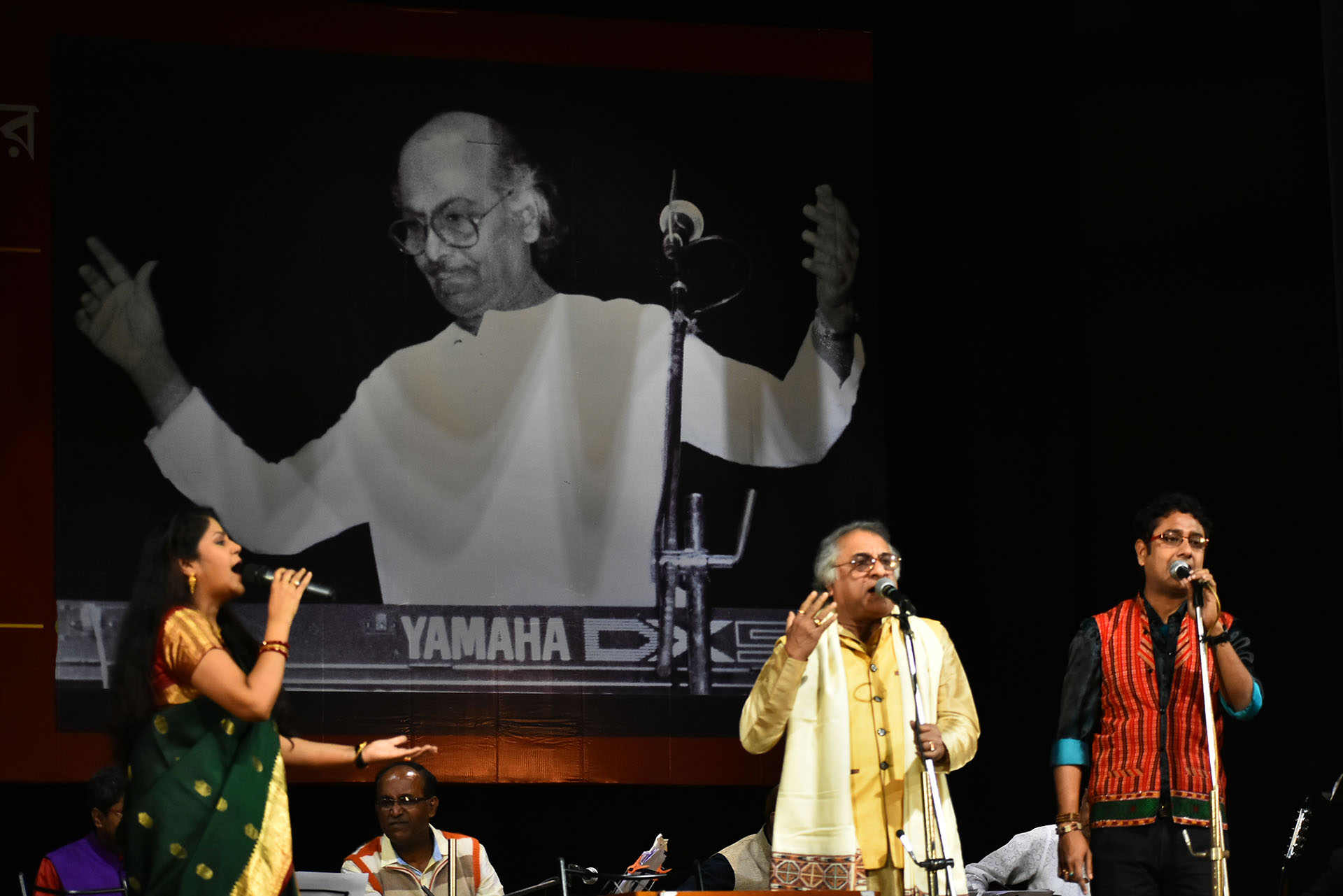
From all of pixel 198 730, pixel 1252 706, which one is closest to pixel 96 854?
pixel 198 730

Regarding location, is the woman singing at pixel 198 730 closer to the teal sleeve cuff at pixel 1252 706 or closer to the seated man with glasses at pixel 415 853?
the seated man with glasses at pixel 415 853

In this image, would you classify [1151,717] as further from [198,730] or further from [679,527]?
[198,730]

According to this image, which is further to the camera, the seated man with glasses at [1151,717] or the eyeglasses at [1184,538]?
the eyeglasses at [1184,538]

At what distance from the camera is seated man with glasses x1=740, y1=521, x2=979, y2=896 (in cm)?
358

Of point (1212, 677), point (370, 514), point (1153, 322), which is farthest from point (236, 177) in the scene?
point (1212, 677)

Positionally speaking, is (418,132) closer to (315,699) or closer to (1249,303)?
(315,699)

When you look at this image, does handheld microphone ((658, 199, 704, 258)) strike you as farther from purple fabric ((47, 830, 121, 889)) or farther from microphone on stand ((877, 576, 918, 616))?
purple fabric ((47, 830, 121, 889))

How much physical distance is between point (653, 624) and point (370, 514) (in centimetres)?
107

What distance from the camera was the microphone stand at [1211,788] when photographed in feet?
11.5

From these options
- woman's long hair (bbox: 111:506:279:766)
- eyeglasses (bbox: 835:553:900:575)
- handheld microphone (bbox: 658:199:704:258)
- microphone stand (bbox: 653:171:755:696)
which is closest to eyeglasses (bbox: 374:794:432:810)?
microphone stand (bbox: 653:171:755:696)

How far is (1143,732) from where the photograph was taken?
3.85 metres

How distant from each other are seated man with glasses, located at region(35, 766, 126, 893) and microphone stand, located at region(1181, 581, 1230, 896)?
10.2 feet

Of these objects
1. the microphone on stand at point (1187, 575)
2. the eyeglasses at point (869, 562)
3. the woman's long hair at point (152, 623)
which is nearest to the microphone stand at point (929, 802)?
the eyeglasses at point (869, 562)

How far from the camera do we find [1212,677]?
3893mm
